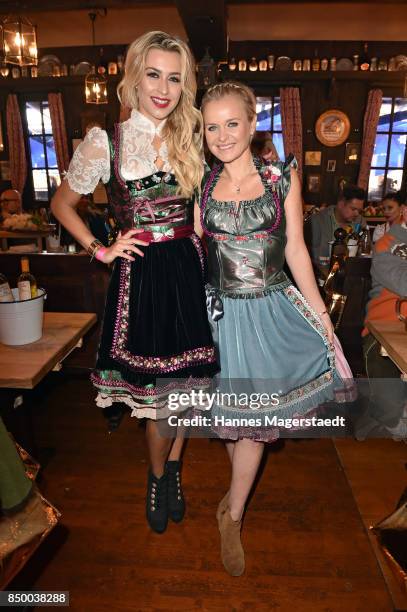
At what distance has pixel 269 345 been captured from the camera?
69.8 inches

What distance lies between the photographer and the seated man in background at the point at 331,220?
4.55 m

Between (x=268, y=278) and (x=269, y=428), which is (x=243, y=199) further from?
(x=269, y=428)

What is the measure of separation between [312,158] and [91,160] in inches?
330

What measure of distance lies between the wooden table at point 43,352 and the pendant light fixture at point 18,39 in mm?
3673

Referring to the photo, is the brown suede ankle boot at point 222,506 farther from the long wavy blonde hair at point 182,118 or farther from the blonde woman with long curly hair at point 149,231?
the long wavy blonde hair at point 182,118

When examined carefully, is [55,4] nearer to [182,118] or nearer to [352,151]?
[352,151]

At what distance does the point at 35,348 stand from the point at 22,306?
196 millimetres

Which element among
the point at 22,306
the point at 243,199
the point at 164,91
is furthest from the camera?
the point at 22,306

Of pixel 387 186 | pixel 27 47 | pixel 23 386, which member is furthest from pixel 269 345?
pixel 387 186

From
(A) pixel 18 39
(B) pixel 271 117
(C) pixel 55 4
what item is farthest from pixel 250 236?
(B) pixel 271 117

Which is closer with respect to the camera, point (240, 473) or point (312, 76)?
point (240, 473)

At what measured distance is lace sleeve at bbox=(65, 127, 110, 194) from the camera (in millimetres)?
1691

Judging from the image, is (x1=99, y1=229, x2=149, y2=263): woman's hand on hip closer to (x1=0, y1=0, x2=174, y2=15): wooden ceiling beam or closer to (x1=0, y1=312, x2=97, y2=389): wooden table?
(x1=0, y1=312, x2=97, y2=389): wooden table

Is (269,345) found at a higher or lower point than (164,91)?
lower
